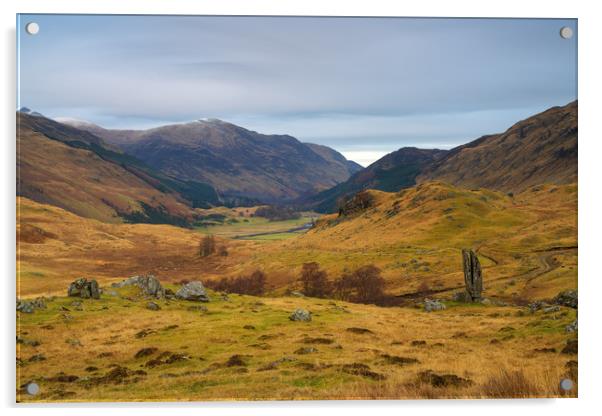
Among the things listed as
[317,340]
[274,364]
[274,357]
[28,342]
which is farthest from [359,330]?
[28,342]

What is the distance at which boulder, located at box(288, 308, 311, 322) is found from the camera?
18672 millimetres

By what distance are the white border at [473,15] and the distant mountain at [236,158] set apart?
12.4ft

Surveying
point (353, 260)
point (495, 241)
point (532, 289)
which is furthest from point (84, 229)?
point (532, 289)

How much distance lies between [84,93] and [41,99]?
1392mm

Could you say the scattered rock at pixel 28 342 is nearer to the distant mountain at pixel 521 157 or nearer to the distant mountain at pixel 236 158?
the distant mountain at pixel 236 158

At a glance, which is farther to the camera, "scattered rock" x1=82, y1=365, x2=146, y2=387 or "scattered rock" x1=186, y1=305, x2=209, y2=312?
"scattered rock" x1=186, y1=305, x2=209, y2=312

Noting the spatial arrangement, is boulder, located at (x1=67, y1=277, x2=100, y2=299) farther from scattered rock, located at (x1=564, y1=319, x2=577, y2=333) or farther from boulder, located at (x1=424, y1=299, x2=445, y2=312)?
scattered rock, located at (x1=564, y1=319, x2=577, y2=333)

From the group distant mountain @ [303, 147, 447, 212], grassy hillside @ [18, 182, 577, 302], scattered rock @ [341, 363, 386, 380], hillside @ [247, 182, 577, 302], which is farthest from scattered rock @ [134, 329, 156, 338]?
distant mountain @ [303, 147, 447, 212]

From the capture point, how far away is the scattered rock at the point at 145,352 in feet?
48.6

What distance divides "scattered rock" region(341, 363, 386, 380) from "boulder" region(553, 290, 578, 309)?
27.5ft

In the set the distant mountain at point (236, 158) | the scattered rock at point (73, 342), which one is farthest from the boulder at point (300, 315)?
the scattered rock at point (73, 342)

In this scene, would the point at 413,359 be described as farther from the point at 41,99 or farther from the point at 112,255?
the point at 41,99

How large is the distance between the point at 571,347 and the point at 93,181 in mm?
19470

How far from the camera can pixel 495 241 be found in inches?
835
